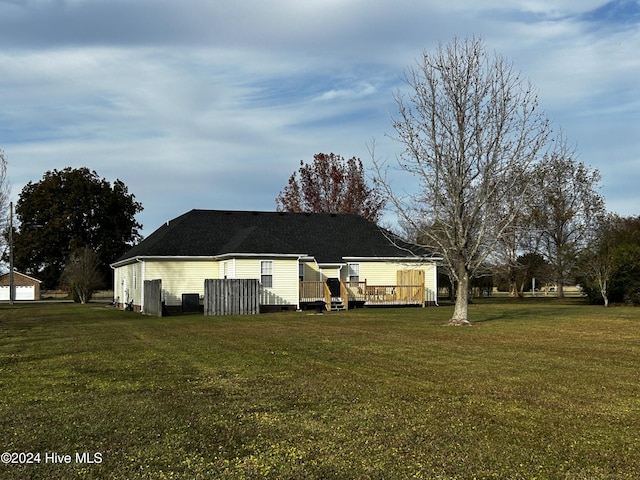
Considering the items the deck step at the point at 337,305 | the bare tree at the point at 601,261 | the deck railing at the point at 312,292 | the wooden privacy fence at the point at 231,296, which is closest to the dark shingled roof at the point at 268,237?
the deck railing at the point at 312,292

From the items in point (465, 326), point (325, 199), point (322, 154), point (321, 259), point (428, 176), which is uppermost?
point (322, 154)

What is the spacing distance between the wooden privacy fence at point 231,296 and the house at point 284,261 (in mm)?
2266

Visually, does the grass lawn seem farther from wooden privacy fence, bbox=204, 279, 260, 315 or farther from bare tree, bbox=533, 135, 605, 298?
bare tree, bbox=533, 135, 605, 298

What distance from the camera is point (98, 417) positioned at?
742 centimetres

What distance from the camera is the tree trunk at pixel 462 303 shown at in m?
22.4

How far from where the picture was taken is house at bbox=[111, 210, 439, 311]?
3397 cm

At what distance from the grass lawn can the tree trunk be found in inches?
279

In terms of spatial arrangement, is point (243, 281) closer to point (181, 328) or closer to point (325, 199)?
point (181, 328)

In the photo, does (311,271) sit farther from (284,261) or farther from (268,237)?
(268,237)

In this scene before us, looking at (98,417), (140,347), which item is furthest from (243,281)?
(98,417)

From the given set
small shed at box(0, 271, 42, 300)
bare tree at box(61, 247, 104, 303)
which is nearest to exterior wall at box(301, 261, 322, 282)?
bare tree at box(61, 247, 104, 303)

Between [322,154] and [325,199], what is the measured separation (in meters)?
4.79

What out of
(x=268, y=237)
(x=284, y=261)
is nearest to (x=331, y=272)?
(x=284, y=261)

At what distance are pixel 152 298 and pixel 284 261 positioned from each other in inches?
274
